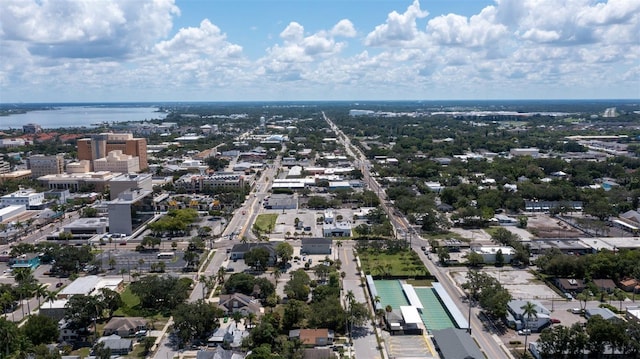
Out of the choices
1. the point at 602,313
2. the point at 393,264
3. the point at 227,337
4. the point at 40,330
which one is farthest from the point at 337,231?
the point at 40,330

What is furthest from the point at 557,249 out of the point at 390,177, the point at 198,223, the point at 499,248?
the point at 390,177

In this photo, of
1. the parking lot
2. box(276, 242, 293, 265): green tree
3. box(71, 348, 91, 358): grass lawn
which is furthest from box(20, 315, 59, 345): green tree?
box(276, 242, 293, 265): green tree

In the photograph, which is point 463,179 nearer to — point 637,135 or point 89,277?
point 89,277

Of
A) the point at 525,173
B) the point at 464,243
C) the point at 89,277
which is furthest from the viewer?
the point at 525,173

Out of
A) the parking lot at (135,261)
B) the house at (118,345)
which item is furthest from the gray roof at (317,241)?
the house at (118,345)

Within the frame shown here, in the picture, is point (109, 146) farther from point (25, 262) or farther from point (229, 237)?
A: point (25, 262)

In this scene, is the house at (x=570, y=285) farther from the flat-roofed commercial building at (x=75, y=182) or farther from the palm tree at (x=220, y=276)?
the flat-roofed commercial building at (x=75, y=182)
